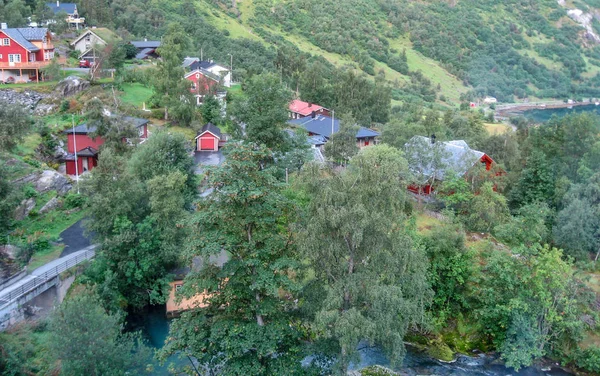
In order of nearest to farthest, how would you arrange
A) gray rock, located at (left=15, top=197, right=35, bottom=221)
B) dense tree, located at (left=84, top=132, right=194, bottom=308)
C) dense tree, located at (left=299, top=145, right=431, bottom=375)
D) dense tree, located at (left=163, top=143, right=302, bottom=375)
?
dense tree, located at (left=299, top=145, right=431, bottom=375)
dense tree, located at (left=163, top=143, right=302, bottom=375)
dense tree, located at (left=84, top=132, right=194, bottom=308)
gray rock, located at (left=15, top=197, right=35, bottom=221)

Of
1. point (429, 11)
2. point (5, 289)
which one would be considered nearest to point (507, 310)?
point (5, 289)

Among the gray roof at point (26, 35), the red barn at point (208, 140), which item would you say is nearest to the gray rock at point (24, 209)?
the red barn at point (208, 140)

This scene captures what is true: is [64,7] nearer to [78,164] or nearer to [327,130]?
[78,164]

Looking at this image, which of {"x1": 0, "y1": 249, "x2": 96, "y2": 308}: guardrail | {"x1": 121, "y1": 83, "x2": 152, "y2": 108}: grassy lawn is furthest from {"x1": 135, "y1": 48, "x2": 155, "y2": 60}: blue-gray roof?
{"x1": 0, "y1": 249, "x2": 96, "y2": 308}: guardrail

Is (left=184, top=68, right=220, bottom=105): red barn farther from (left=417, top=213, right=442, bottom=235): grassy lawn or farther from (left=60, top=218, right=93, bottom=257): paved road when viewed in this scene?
(left=417, top=213, right=442, bottom=235): grassy lawn

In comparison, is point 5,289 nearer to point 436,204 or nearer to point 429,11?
point 436,204

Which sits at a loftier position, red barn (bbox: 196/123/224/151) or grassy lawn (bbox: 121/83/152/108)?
grassy lawn (bbox: 121/83/152/108)
